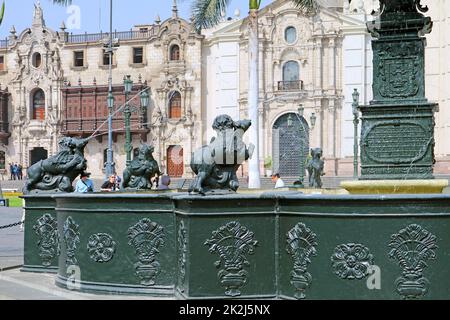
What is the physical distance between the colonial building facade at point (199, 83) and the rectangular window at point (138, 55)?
0.32 ft

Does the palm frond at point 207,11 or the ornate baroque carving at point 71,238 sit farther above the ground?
the palm frond at point 207,11

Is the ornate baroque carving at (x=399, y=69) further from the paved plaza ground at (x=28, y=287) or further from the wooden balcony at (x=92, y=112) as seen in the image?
the wooden balcony at (x=92, y=112)

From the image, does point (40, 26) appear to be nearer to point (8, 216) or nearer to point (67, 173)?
point (8, 216)

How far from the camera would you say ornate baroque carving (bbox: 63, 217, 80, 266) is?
682 centimetres

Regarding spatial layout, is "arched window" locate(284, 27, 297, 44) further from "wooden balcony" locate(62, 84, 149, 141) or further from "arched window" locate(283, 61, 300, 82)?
"wooden balcony" locate(62, 84, 149, 141)

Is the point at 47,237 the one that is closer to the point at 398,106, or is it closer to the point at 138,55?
the point at 398,106

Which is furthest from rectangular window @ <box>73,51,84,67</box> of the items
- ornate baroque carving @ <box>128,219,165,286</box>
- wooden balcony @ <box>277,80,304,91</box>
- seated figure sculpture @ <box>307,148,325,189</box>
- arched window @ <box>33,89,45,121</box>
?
ornate baroque carving @ <box>128,219,165,286</box>

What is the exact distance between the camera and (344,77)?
4522cm

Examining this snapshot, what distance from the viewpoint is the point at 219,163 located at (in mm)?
6051

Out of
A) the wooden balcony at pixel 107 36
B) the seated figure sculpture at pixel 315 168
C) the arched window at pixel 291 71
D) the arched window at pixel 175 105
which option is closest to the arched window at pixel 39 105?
the wooden balcony at pixel 107 36

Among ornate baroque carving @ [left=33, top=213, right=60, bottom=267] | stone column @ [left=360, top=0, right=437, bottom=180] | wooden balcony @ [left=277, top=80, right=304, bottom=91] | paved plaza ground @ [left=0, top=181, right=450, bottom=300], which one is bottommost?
paved plaza ground @ [left=0, top=181, right=450, bottom=300]

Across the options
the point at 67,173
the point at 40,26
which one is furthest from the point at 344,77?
the point at 67,173

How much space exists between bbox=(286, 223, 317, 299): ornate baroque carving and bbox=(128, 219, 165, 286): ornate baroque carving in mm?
1244

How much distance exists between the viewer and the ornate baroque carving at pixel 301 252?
18.8 ft
